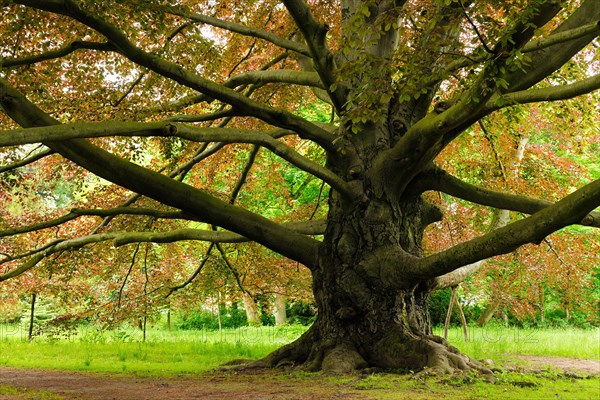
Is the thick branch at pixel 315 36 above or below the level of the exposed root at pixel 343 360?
above

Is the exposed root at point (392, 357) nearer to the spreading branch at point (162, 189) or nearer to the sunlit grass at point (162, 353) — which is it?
the spreading branch at point (162, 189)

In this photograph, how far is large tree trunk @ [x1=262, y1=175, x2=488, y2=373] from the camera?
6469 mm

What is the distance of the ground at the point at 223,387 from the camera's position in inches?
201

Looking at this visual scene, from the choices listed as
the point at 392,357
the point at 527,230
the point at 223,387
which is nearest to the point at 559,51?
the point at 527,230

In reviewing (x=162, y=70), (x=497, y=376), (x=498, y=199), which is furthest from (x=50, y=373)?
(x=498, y=199)

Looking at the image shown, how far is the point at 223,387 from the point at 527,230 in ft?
10.7

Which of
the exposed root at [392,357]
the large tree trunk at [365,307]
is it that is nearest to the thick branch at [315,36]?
the large tree trunk at [365,307]

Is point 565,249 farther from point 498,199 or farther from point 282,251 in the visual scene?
point 282,251

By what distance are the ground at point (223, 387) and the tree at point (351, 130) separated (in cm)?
62

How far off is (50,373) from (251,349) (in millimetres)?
3912

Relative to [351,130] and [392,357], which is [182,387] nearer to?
[392,357]

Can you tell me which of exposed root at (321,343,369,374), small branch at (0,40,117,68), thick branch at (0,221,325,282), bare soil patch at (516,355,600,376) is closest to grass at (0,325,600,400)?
exposed root at (321,343,369,374)

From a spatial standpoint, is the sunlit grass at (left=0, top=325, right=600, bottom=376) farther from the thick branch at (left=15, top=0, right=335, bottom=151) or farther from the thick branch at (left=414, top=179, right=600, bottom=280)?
the thick branch at (left=414, top=179, right=600, bottom=280)

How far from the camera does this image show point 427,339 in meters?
6.61
